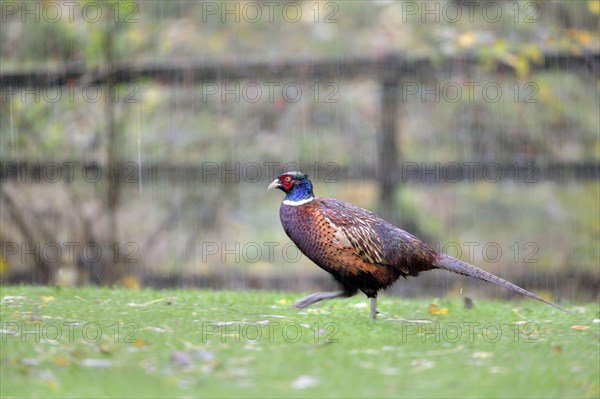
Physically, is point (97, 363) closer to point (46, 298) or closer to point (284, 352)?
point (284, 352)

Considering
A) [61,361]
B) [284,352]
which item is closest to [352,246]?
[284,352]

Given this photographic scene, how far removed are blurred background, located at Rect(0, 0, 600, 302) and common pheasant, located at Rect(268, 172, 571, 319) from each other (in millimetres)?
2972

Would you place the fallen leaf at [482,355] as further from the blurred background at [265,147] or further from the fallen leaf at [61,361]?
the blurred background at [265,147]

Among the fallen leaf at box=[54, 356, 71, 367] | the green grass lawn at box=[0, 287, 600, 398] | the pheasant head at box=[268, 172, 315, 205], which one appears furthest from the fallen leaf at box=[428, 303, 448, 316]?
the fallen leaf at box=[54, 356, 71, 367]

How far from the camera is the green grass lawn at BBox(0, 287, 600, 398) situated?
4.62 meters

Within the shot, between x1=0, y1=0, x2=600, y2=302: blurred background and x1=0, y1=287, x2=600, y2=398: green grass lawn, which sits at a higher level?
x1=0, y1=0, x2=600, y2=302: blurred background

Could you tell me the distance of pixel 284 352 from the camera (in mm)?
5258

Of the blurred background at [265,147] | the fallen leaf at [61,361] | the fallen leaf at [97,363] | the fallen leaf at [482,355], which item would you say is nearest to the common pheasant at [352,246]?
the fallen leaf at [482,355]

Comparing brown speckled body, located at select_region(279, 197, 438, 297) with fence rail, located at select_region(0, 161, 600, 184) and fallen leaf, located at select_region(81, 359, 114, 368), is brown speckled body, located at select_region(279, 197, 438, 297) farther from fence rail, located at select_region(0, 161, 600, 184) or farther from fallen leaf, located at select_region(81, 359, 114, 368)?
fence rail, located at select_region(0, 161, 600, 184)

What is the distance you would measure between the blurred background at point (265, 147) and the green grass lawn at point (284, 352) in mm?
2805

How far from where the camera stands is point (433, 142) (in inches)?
415

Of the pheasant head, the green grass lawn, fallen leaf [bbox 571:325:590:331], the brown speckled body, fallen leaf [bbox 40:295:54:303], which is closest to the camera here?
the green grass lawn

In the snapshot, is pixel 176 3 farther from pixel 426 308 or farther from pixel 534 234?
pixel 426 308

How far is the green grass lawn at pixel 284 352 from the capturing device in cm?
462
